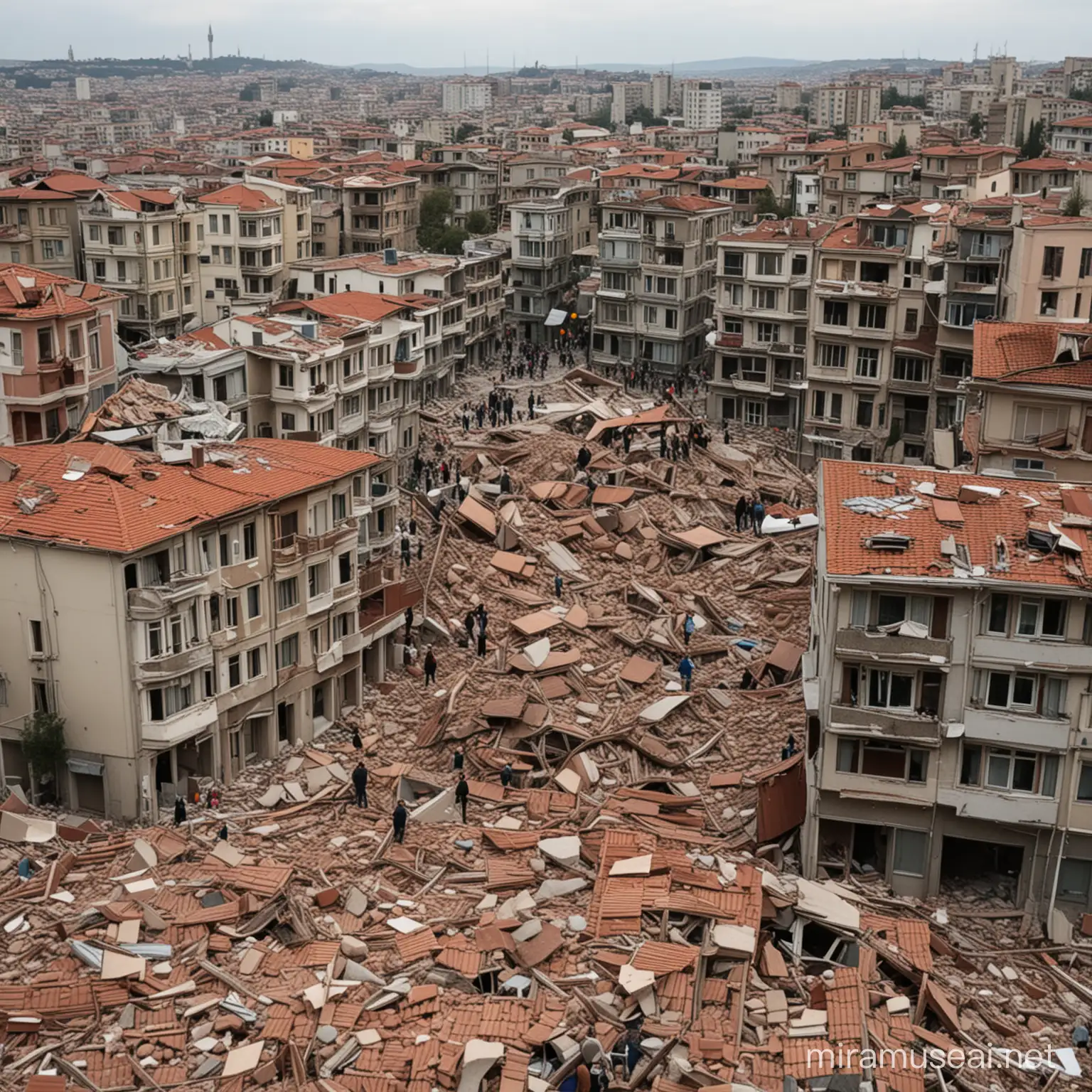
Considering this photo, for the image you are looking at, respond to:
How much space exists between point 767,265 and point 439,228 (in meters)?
40.3

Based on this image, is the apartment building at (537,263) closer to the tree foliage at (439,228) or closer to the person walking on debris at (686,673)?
the tree foliage at (439,228)

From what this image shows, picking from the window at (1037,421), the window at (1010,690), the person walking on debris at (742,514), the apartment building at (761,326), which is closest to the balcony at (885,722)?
the window at (1010,690)

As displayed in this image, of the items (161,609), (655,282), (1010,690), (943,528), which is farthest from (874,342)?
(161,609)

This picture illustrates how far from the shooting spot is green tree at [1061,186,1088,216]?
69.2 meters

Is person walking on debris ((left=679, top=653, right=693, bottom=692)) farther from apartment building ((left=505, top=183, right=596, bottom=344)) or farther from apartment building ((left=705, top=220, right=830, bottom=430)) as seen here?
apartment building ((left=505, top=183, right=596, bottom=344))

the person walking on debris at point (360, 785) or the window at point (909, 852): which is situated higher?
the window at point (909, 852)

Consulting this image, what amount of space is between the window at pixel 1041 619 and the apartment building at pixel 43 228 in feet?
209

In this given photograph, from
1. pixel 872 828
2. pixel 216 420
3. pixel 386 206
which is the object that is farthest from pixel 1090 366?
pixel 386 206

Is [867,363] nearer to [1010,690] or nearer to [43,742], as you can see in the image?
[1010,690]

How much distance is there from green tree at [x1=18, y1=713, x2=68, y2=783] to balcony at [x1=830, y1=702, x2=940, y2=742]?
1872 centimetres

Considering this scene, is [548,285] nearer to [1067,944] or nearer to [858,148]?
[858,148]

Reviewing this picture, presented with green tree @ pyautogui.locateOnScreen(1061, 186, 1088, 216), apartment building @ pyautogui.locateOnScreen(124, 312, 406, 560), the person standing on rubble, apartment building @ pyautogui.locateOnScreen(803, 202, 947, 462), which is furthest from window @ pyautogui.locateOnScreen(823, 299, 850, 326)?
apartment building @ pyautogui.locateOnScreen(124, 312, 406, 560)

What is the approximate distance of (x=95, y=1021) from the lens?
25219 mm

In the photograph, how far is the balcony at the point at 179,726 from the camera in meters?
36.0
